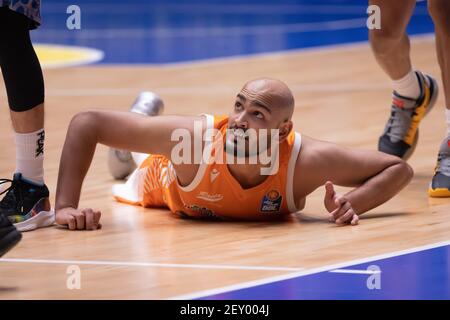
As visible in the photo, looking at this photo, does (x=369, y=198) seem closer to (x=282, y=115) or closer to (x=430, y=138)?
(x=282, y=115)

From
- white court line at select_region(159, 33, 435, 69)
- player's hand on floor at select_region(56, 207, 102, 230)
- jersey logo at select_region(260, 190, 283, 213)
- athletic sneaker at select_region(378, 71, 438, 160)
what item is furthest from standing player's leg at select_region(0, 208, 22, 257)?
white court line at select_region(159, 33, 435, 69)

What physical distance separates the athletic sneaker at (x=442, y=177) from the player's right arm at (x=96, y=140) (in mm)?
1219

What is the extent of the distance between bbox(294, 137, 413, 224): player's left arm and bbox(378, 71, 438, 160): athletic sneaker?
3.68 feet

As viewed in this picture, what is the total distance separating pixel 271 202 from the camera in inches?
181

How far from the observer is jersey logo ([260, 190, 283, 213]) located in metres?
4.58

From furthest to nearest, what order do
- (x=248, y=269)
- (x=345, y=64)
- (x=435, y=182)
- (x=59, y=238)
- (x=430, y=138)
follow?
(x=345, y=64) < (x=430, y=138) < (x=435, y=182) < (x=59, y=238) < (x=248, y=269)

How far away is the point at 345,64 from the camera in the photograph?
10180 millimetres

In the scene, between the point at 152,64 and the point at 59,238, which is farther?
the point at 152,64

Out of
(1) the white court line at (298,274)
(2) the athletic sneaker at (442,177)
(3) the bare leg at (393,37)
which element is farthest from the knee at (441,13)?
(1) the white court line at (298,274)

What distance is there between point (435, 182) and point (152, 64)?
18.5ft

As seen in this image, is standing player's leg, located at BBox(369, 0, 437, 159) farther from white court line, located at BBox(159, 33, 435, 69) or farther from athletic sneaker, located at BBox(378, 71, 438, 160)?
white court line, located at BBox(159, 33, 435, 69)

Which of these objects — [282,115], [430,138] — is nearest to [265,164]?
[282,115]

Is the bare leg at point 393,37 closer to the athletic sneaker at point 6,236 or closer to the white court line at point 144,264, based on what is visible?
the white court line at point 144,264

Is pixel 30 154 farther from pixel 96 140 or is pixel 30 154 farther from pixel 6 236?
pixel 6 236
